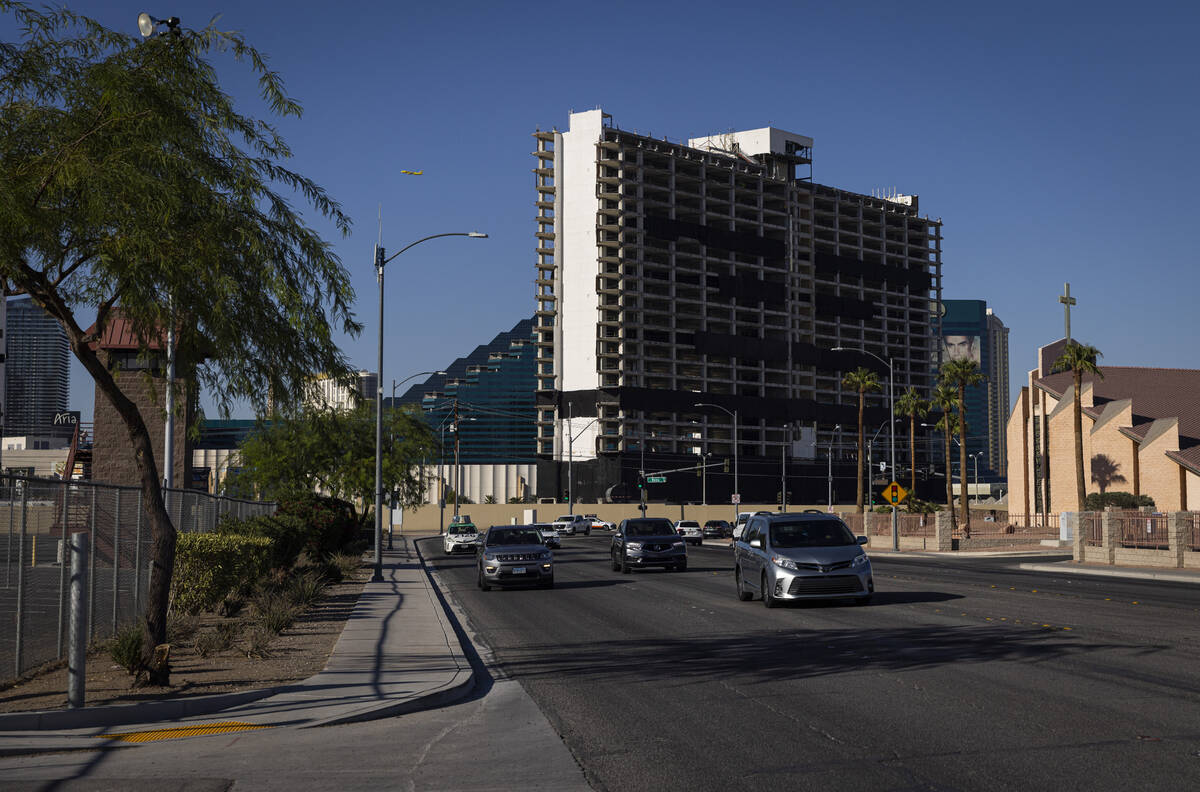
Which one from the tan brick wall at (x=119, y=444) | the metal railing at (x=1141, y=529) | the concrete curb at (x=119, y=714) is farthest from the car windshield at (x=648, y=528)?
the concrete curb at (x=119, y=714)

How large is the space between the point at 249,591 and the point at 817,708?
15.4 m

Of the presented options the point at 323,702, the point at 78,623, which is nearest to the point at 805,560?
the point at 323,702

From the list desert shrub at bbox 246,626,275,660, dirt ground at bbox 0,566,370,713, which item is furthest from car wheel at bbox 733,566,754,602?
desert shrub at bbox 246,626,275,660

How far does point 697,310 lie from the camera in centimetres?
14175

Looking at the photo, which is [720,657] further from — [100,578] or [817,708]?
[100,578]

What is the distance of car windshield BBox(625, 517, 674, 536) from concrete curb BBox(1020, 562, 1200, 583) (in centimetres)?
1296

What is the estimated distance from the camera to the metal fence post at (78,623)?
35.5 feet

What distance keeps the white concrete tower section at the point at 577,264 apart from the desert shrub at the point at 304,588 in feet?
345

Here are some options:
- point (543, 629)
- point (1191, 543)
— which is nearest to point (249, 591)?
point (543, 629)

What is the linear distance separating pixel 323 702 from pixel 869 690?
18.1 feet

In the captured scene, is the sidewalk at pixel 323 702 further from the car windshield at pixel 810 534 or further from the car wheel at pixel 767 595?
the car windshield at pixel 810 534

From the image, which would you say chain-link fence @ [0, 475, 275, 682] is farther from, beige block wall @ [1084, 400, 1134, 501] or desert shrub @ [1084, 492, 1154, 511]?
beige block wall @ [1084, 400, 1134, 501]

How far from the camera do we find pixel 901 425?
154m

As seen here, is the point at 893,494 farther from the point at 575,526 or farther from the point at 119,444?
the point at 575,526
